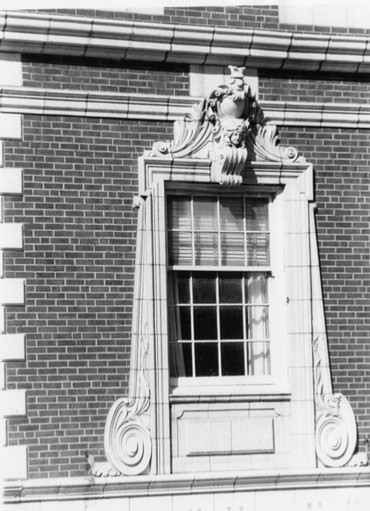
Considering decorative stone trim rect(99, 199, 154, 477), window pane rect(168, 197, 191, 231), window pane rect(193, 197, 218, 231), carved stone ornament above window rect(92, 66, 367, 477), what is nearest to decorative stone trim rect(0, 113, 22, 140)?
carved stone ornament above window rect(92, 66, 367, 477)

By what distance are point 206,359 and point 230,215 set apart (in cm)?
150

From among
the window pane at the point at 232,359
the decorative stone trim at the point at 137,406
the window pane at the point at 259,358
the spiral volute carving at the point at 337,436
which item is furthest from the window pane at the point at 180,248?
the spiral volute carving at the point at 337,436

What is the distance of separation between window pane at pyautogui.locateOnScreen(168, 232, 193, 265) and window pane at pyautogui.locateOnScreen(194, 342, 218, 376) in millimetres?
854

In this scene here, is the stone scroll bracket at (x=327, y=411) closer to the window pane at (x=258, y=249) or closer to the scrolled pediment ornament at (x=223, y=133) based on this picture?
the window pane at (x=258, y=249)

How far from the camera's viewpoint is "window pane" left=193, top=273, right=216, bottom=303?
488 inches

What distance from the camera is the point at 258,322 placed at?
41.3ft

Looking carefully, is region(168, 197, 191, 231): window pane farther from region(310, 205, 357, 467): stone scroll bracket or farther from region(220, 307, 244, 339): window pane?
region(310, 205, 357, 467): stone scroll bracket

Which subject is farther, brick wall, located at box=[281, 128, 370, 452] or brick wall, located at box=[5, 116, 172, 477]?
brick wall, located at box=[281, 128, 370, 452]

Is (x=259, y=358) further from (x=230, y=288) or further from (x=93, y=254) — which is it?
(x=93, y=254)

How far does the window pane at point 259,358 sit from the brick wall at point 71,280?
1360 mm

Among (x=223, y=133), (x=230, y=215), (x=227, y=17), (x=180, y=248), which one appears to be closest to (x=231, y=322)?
(x=180, y=248)

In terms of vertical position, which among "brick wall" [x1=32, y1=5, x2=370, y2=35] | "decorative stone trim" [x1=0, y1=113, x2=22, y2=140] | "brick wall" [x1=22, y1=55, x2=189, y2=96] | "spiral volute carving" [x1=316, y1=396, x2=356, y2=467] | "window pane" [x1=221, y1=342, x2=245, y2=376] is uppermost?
"brick wall" [x1=32, y1=5, x2=370, y2=35]

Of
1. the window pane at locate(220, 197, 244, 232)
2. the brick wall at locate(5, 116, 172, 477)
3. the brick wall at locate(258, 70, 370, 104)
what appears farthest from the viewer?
the brick wall at locate(258, 70, 370, 104)

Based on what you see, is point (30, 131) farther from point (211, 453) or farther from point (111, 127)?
point (211, 453)
